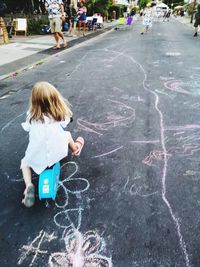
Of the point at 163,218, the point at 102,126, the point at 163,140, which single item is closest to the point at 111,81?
the point at 102,126

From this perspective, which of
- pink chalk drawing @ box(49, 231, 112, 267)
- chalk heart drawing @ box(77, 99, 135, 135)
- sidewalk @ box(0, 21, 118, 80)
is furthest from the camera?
sidewalk @ box(0, 21, 118, 80)

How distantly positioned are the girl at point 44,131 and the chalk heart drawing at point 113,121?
1.27m

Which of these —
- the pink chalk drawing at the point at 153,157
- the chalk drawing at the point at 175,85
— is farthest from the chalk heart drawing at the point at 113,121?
the chalk drawing at the point at 175,85

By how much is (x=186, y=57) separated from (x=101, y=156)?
732 centimetres

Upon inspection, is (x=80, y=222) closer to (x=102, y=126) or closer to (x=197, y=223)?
(x=197, y=223)

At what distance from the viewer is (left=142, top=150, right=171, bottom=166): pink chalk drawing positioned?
11.1ft

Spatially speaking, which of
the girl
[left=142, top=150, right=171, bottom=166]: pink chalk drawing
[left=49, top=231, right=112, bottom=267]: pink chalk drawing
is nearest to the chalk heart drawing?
[left=142, top=150, right=171, bottom=166]: pink chalk drawing

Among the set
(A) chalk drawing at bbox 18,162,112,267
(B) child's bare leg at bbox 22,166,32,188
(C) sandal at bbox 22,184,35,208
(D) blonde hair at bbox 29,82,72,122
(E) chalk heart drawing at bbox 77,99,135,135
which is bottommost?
(E) chalk heart drawing at bbox 77,99,135,135

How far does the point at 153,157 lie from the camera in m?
3.47

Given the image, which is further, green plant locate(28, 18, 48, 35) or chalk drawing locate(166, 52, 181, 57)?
green plant locate(28, 18, 48, 35)

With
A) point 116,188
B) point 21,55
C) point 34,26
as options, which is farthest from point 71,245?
point 34,26

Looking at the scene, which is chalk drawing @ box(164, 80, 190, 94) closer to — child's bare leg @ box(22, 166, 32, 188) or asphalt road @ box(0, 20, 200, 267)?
asphalt road @ box(0, 20, 200, 267)

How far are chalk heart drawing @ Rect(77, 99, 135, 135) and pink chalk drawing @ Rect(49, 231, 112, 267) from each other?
1.97m

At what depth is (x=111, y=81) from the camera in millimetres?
6727
